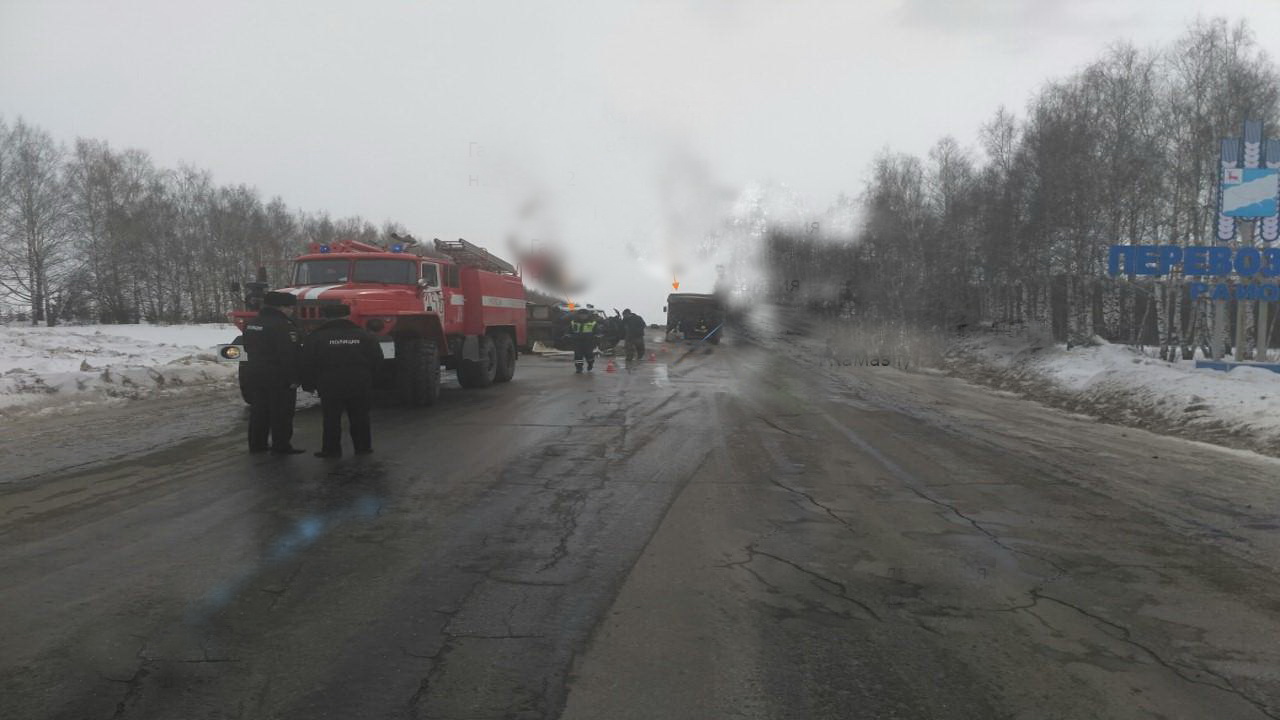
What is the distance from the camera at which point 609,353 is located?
2892 cm

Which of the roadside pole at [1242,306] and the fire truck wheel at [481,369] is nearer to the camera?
the fire truck wheel at [481,369]

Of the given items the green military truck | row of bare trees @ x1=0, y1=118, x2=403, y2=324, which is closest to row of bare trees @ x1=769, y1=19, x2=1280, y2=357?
the green military truck

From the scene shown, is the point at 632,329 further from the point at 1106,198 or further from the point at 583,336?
the point at 1106,198

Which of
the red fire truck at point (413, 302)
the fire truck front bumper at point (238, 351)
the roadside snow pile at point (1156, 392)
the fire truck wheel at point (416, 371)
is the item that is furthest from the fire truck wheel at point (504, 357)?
the roadside snow pile at point (1156, 392)

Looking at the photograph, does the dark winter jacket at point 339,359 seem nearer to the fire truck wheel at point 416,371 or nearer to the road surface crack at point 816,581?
the fire truck wheel at point 416,371

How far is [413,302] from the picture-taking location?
41.3ft

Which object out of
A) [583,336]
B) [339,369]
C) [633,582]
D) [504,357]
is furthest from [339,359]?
[583,336]

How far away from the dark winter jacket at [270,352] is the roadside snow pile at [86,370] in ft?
20.5

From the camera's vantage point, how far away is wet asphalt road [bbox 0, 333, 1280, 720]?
3072 millimetres

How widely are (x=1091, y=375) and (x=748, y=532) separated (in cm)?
1448

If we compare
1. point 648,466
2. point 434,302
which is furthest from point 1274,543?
point 434,302

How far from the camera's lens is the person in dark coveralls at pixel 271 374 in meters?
8.01

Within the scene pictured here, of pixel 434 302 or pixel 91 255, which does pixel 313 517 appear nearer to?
pixel 434 302

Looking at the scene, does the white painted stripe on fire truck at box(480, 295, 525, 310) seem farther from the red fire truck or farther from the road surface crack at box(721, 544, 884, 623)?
the road surface crack at box(721, 544, 884, 623)
